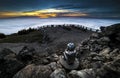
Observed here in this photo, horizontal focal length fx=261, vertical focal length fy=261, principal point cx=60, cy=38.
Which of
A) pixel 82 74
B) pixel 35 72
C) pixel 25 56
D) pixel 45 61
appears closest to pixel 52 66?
pixel 35 72

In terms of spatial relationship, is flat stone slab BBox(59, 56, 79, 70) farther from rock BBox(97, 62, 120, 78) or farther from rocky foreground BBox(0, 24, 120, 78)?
rock BBox(97, 62, 120, 78)

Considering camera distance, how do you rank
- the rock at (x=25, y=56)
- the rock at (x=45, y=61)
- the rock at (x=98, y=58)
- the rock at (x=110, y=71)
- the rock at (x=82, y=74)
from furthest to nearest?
the rock at (x=25, y=56) → the rock at (x=98, y=58) → the rock at (x=45, y=61) → the rock at (x=110, y=71) → the rock at (x=82, y=74)

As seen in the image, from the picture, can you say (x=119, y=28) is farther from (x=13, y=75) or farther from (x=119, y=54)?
(x=13, y=75)

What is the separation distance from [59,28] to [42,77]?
87097 millimetres

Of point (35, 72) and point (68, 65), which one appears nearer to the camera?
point (35, 72)

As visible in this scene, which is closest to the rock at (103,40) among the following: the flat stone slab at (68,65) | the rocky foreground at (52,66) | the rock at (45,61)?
the rocky foreground at (52,66)

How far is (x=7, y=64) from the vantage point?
3591 cm

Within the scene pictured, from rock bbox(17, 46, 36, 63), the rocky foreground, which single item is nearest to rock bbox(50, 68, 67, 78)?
the rocky foreground

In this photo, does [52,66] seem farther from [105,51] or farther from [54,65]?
[105,51]

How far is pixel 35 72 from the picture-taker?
32156 mm

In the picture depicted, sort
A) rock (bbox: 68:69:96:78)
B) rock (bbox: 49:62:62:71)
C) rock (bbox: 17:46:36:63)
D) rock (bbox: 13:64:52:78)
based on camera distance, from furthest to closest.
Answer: rock (bbox: 17:46:36:63) < rock (bbox: 49:62:62:71) < rock (bbox: 13:64:52:78) < rock (bbox: 68:69:96:78)

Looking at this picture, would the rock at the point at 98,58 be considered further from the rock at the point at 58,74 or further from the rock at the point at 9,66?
the rock at the point at 9,66

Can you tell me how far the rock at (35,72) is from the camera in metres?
31.9

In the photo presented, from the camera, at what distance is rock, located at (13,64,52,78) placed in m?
31.9
